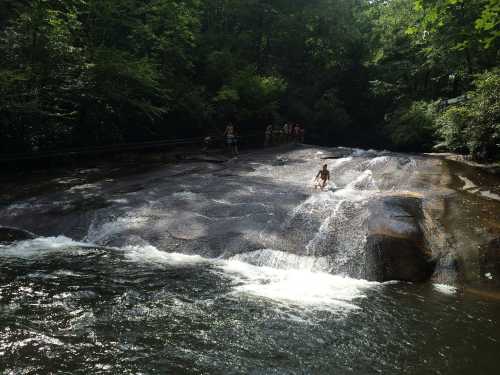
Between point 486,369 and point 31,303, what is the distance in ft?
22.8

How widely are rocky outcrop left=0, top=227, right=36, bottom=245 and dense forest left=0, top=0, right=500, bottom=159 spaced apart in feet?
17.2

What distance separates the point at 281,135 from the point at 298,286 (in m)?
23.2

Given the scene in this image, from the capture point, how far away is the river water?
614 centimetres

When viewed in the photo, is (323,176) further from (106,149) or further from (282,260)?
(106,149)

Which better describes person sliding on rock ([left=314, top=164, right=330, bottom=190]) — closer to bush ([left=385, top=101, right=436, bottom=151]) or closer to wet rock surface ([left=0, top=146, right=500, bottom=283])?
wet rock surface ([left=0, top=146, right=500, bottom=283])

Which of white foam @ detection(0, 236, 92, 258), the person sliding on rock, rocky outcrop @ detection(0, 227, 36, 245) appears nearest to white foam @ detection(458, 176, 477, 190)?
the person sliding on rock

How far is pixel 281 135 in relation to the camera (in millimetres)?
31625

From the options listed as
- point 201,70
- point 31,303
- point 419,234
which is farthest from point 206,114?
point 31,303

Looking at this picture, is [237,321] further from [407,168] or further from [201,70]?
[201,70]

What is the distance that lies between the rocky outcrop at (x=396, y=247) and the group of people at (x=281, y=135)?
18.7 meters

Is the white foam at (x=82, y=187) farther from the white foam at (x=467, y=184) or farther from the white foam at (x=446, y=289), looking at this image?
the white foam at (x=467, y=184)

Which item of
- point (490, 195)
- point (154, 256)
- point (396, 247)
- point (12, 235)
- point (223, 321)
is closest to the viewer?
point (223, 321)

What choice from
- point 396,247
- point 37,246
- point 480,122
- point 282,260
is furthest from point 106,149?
point 480,122

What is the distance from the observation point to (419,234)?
11.0 meters
